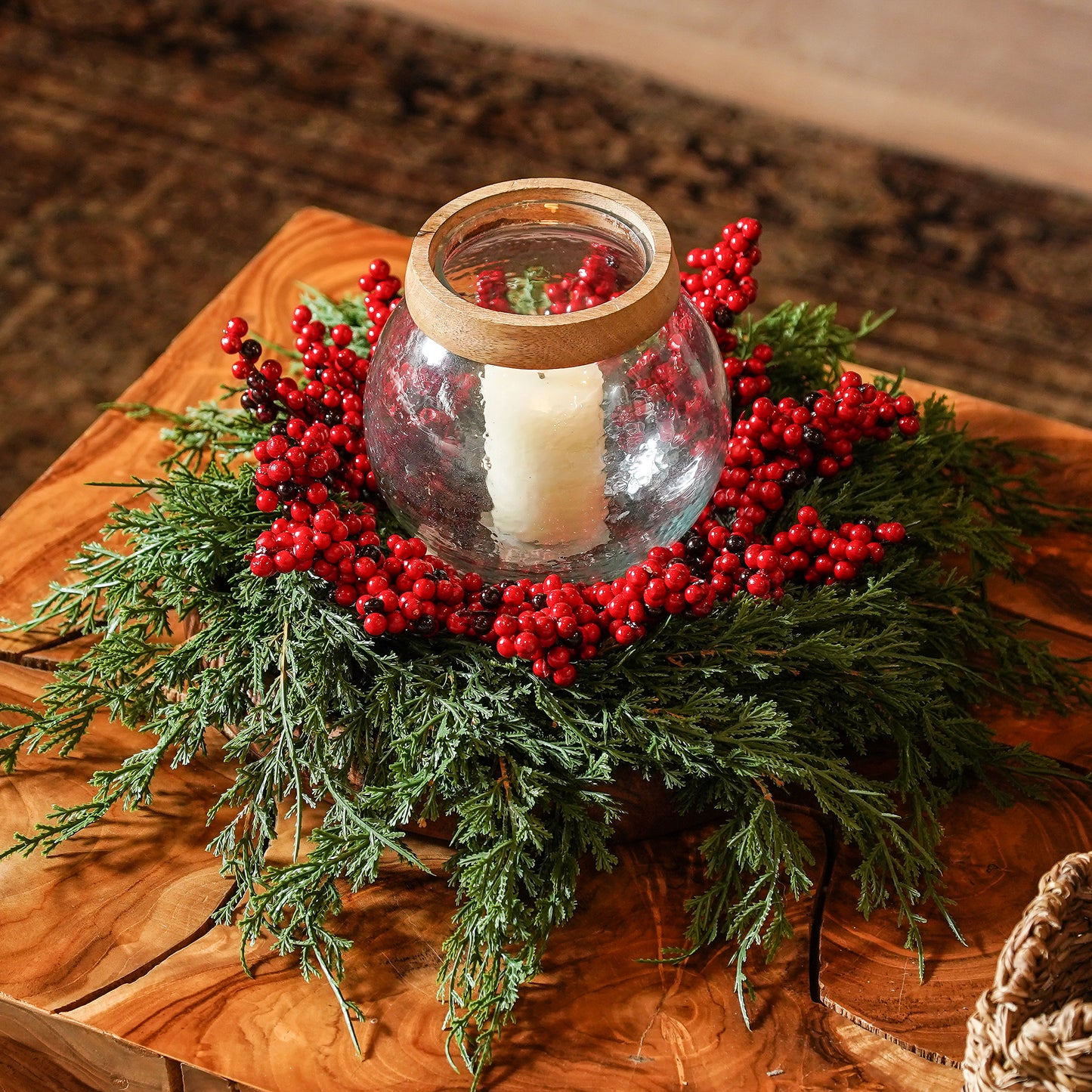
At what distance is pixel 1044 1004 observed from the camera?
1.96 feet

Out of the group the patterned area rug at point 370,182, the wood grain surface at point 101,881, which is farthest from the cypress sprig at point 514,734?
the patterned area rug at point 370,182

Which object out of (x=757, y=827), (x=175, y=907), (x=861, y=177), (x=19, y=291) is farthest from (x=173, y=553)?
(x=861, y=177)

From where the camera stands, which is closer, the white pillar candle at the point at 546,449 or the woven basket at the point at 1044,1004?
the woven basket at the point at 1044,1004

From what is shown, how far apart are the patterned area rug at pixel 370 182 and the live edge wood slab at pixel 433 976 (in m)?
1.06

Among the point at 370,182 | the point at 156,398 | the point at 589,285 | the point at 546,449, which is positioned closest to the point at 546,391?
the point at 546,449

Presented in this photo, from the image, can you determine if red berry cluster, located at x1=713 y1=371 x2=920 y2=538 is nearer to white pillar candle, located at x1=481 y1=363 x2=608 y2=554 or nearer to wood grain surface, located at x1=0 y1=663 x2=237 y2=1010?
white pillar candle, located at x1=481 y1=363 x2=608 y2=554

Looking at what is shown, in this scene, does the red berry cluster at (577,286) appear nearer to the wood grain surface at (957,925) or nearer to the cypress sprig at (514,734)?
the cypress sprig at (514,734)

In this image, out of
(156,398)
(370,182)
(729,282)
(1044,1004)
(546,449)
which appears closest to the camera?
(1044,1004)

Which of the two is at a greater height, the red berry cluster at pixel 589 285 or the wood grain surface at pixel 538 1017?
the red berry cluster at pixel 589 285

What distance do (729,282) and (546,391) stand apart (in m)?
0.29

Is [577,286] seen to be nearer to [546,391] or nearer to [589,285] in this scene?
[589,285]

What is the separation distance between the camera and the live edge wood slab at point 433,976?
690mm

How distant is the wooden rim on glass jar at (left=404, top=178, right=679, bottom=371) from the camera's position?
0.68 metres

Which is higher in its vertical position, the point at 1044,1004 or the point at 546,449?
the point at 546,449
